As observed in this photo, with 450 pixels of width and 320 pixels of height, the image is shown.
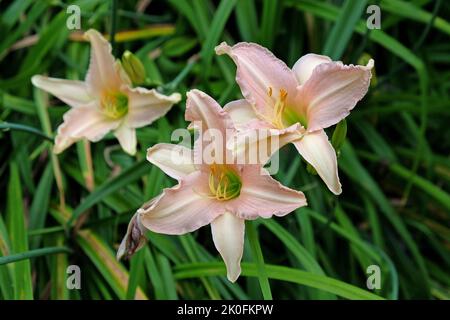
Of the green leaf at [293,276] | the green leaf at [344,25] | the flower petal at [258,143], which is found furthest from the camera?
the green leaf at [344,25]

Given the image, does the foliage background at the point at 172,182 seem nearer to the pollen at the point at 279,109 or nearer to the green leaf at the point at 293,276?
the green leaf at the point at 293,276

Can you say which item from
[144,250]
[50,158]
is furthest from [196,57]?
[144,250]

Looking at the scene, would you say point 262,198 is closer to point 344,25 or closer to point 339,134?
point 339,134

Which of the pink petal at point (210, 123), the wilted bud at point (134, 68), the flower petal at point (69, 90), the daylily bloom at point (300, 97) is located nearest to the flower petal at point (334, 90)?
the daylily bloom at point (300, 97)

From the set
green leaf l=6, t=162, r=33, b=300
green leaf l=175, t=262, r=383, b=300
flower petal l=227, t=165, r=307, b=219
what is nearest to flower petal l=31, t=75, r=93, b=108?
green leaf l=6, t=162, r=33, b=300

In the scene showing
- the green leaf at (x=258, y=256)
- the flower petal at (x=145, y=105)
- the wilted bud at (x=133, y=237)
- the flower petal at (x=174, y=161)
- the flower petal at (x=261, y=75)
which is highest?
the flower petal at (x=145, y=105)

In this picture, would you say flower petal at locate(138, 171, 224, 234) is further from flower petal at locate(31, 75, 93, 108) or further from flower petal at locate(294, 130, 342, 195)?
flower petal at locate(31, 75, 93, 108)

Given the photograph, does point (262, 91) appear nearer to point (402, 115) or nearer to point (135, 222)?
point (135, 222)
